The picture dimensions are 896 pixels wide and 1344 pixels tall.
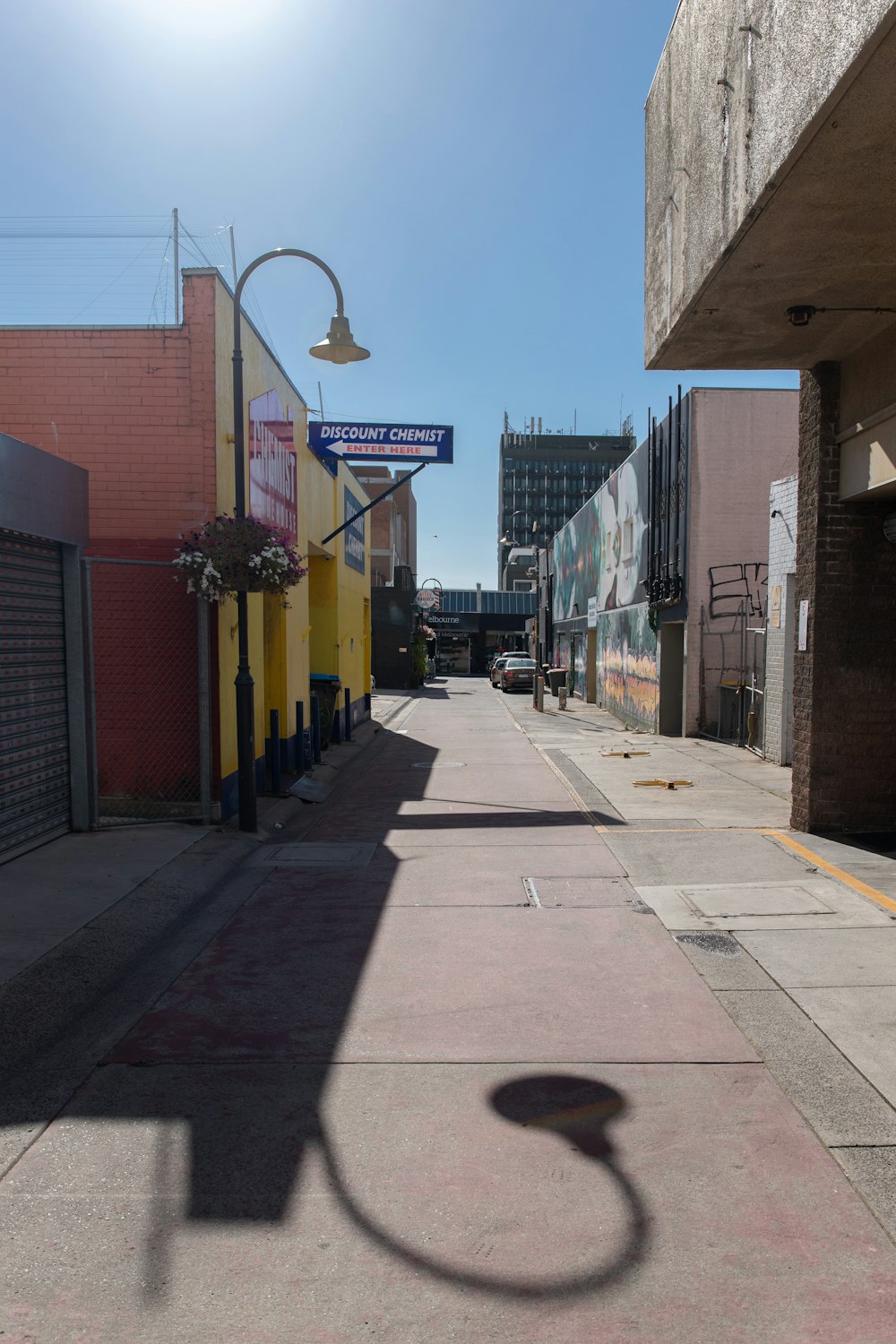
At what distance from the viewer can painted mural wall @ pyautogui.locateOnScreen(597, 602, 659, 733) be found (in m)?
21.5

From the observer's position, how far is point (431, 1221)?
311 cm

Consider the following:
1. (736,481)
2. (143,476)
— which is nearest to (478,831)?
(143,476)

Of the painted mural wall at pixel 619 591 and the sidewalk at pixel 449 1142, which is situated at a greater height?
the painted mural wall at pixel 619 591

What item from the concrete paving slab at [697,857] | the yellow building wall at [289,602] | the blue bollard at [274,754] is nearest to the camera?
the concrete paving slab at [697,857]

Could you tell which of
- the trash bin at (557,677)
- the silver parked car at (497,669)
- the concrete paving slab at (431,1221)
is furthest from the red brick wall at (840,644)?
the silver parked car at (497,669)

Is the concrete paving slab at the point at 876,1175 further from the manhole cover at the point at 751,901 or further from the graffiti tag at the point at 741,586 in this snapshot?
the graffiti tag at the point at 741,586

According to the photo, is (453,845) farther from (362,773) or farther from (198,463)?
(362,773)

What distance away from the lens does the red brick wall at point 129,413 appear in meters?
9.74

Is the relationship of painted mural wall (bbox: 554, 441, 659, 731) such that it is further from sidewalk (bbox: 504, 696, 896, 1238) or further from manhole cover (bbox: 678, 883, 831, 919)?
manhole cover (bbox: 678, 883, 831, 919)

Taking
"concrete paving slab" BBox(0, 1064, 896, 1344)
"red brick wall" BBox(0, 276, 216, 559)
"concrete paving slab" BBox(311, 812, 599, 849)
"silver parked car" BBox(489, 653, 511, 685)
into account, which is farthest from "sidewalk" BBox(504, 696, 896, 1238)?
"silver parked car" BBox(489, 653, 511, 685)

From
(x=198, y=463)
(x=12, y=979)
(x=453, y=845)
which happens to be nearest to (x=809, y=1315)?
(x=12, y=979)

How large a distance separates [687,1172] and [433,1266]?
1.04 metres

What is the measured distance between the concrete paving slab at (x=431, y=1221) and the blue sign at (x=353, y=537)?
656 inches

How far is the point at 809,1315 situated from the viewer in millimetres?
2676
